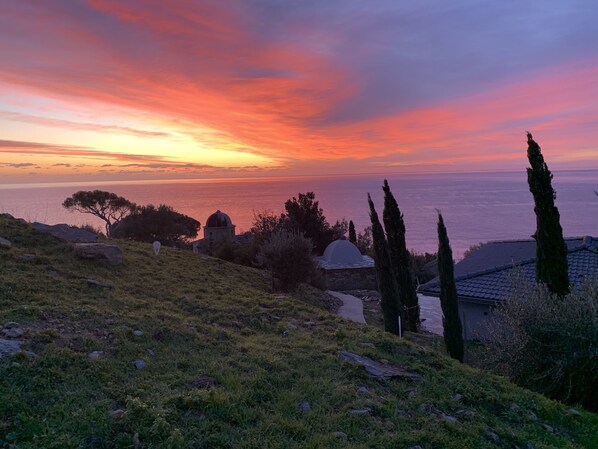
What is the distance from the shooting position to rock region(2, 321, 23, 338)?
5312 mm

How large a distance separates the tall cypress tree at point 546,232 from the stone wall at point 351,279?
1459 cm

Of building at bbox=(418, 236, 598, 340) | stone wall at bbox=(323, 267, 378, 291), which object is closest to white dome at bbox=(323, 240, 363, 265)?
stone wall at bbox=(323, 267, 378, 291)

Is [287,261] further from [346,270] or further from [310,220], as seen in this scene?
[310,220]

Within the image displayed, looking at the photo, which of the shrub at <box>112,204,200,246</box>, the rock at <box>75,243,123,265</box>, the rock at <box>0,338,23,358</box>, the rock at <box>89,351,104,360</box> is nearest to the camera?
the rock at <box>0,338,23,358</box>

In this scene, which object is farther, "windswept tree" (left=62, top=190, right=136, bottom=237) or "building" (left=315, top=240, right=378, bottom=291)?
"windswept tree" (left=62, top=190, right=136, bottom=237)

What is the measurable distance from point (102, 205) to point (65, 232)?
70.9ft

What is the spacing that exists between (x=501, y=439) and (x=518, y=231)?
6417cm

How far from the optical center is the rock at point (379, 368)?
6.20 meters

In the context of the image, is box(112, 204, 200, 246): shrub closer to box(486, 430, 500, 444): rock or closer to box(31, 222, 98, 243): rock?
box(31, 222, 98, 243): rock

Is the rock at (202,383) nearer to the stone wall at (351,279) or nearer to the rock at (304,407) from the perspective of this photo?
the rock at (304,407)

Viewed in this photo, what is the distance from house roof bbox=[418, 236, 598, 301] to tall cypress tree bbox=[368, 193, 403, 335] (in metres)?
2.83

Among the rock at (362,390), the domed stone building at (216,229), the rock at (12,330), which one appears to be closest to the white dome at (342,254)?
the domed stone building at (216,229)

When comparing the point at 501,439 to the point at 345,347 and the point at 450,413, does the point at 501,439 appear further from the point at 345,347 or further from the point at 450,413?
the point at 345,347

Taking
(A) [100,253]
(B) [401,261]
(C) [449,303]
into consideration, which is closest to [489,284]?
(B) [401,261]
